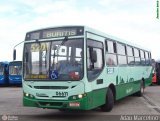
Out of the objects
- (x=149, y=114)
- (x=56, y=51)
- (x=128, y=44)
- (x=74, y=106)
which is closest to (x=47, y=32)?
(x=56, y=51)

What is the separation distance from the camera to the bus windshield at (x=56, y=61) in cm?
1165

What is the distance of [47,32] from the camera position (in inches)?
490

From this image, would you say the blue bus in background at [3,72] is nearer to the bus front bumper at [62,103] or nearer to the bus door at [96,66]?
the bus door at [96,66]

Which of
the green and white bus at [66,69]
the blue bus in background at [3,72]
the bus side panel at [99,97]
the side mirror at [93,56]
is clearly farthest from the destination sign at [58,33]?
the blue bus in background at [3,72]

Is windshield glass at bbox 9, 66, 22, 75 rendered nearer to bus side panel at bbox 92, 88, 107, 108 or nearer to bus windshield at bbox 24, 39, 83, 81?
bus side panel at bbox 92, 88, 107, 108

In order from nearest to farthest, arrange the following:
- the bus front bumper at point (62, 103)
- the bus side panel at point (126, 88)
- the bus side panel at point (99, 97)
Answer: the bus front bumper at point (62, 103) < the bus side panel at point (99, 97) < the bus side panel at point (126, 88)

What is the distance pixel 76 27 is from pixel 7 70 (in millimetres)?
26607

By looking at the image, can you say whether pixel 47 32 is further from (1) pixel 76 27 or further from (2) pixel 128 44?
(2) pixel 128 44

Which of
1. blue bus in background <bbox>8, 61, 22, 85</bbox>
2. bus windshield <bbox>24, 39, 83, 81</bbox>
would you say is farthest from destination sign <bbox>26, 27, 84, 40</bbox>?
blue bus in background <bbox>8, 61, 22, 85</bbox>

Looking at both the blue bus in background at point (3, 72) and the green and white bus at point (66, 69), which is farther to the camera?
the blue bus in background at point (3, 72)

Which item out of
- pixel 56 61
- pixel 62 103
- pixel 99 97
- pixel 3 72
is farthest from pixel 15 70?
pixel 62 103

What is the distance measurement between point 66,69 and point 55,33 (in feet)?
4.35

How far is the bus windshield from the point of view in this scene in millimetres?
11648

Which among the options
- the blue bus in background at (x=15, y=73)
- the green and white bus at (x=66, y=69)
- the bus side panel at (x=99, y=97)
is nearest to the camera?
the green and white bus at (x=66, y=69)
